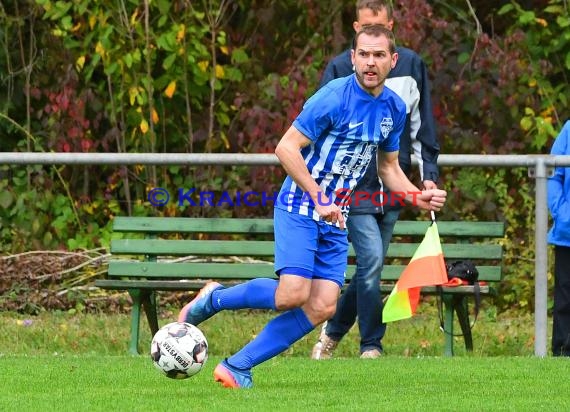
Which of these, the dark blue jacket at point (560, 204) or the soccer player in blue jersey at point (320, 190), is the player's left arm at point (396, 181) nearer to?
the soccer player in blue jersey at point (320, 190)

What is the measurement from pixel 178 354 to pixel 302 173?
101 centimetres

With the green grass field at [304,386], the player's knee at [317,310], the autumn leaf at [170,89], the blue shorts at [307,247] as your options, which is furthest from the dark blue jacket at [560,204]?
the autumn leaf at [170,89]

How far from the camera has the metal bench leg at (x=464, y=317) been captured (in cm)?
889

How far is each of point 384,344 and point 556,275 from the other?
1393 mm

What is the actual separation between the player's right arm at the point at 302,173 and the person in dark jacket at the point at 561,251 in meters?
2.51

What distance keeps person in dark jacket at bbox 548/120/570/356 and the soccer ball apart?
2.89 m

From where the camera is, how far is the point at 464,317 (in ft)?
29.5

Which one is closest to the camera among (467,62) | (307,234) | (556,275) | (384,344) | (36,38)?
(307,234)

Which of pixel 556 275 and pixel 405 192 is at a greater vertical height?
pixel 405 192

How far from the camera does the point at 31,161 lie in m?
8.71

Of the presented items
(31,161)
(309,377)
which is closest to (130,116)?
(31,161)

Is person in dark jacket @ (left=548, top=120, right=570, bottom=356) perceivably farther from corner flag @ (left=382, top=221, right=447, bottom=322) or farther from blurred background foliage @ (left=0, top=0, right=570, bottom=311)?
blurred background foliage @ (left=0, top=0, right=570, bottom=311)

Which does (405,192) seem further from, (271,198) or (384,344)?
(271,198)

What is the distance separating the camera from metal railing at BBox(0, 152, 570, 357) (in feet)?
27.8
